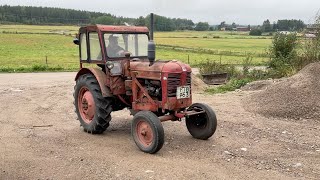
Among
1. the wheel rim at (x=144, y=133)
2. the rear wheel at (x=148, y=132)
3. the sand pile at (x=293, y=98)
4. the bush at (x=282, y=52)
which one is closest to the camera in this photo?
the rear wheel at (x=148, y=132)

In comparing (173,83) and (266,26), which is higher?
(266,26)

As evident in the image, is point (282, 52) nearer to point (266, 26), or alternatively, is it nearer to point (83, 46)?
point (83, 46)

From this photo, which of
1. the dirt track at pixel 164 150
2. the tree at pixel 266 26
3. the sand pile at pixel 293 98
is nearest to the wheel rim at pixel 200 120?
the dirt track at pixel 164 150

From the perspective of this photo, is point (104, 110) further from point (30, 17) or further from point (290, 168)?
point (30, 17)

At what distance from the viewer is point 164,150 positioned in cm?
710

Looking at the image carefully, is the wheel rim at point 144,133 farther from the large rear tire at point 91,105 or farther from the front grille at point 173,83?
the large rear tire at point 91,105

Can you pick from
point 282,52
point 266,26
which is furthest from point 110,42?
point 266,26

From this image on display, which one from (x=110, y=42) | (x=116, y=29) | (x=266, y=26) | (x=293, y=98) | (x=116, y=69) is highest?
(x=266, y=26)

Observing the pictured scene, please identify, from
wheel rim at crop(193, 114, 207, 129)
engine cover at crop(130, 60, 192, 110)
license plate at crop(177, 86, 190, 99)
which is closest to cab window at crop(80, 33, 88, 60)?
engine cover at crop(130, 60, 192, 110)

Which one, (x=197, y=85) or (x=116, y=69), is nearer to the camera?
(x=116, y=69)

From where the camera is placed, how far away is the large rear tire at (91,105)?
7.95 metres

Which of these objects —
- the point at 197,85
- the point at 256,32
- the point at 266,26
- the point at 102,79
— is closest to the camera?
the point at 102,79

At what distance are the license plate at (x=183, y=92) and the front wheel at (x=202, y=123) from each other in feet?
1.77

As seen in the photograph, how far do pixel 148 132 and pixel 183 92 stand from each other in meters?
0.95
